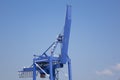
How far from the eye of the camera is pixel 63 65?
2418 inches

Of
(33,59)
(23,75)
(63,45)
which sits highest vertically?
(63,45)

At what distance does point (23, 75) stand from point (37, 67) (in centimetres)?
518

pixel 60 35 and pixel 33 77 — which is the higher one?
pixel 60 35

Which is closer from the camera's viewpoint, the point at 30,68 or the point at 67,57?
the point at 67,57

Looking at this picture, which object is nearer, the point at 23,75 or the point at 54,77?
the point at 54,77

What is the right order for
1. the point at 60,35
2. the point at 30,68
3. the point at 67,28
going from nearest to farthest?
the point at 67,28 < the point at 60,35 < the point at 30,68

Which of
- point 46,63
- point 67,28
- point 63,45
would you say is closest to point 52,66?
point 46,63

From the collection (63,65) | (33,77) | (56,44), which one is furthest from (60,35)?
(33,77)

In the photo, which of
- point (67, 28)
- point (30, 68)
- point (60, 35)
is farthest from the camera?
point (30, 68)

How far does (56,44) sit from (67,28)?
627 centimetres

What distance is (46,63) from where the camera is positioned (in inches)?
2480

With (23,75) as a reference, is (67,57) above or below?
above

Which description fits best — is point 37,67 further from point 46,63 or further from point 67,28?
point 67,28

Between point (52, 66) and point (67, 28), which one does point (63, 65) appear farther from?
point (67, 28)
